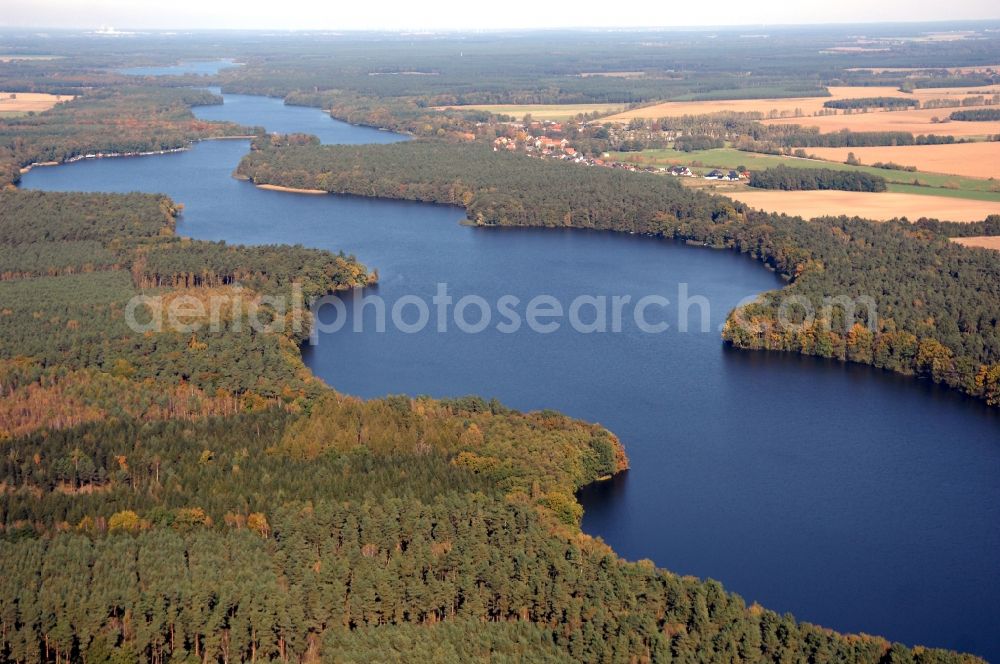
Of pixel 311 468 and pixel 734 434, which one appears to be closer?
pixel 311 468

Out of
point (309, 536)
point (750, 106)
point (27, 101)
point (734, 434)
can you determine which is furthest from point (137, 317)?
point (27, 101)

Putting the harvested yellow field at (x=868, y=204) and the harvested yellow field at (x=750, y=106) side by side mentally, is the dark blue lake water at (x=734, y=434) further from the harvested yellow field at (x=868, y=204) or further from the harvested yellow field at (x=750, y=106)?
the harvested yellow field at (x=750, y=106)

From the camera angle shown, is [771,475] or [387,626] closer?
[387,626]

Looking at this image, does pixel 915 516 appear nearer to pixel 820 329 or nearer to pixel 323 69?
pixel 820 329

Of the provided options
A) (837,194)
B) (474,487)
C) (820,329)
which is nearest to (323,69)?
(837,194)

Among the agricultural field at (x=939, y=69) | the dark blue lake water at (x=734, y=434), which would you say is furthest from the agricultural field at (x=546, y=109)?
the dark blue lake water at (x=734, y=434)

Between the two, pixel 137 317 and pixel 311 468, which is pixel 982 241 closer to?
pixel 311 468

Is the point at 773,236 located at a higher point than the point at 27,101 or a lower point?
lower
